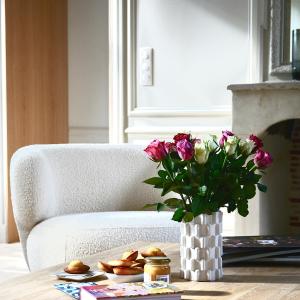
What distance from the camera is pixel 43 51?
195 inches

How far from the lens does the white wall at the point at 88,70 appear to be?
520cm

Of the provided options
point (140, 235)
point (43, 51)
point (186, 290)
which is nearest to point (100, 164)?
point (140, 235)

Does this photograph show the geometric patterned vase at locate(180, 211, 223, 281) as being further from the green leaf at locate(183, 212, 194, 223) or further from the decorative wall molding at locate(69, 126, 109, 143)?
the decorative wall molding at locate(69, 126, 109, 143)

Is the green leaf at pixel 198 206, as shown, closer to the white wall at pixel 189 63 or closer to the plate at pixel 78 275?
the plate at pixel 78 275

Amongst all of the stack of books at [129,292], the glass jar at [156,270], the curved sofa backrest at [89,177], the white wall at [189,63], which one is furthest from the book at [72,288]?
the white wall at [189,63]

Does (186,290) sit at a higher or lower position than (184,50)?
lower

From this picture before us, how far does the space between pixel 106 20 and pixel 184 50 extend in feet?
5.39

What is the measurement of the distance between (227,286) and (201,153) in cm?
29

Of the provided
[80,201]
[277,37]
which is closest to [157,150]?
[80,201]

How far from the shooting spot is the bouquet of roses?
1602mm

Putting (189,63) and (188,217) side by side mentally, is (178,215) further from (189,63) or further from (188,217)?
(189,63)

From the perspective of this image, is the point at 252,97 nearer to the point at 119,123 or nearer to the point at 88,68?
the point at 119,123

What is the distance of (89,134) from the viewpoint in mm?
5281

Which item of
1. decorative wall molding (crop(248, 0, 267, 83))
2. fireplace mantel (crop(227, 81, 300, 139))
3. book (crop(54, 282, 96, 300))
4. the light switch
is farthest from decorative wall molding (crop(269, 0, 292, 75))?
book (crop(54, 282, 96, 300))
